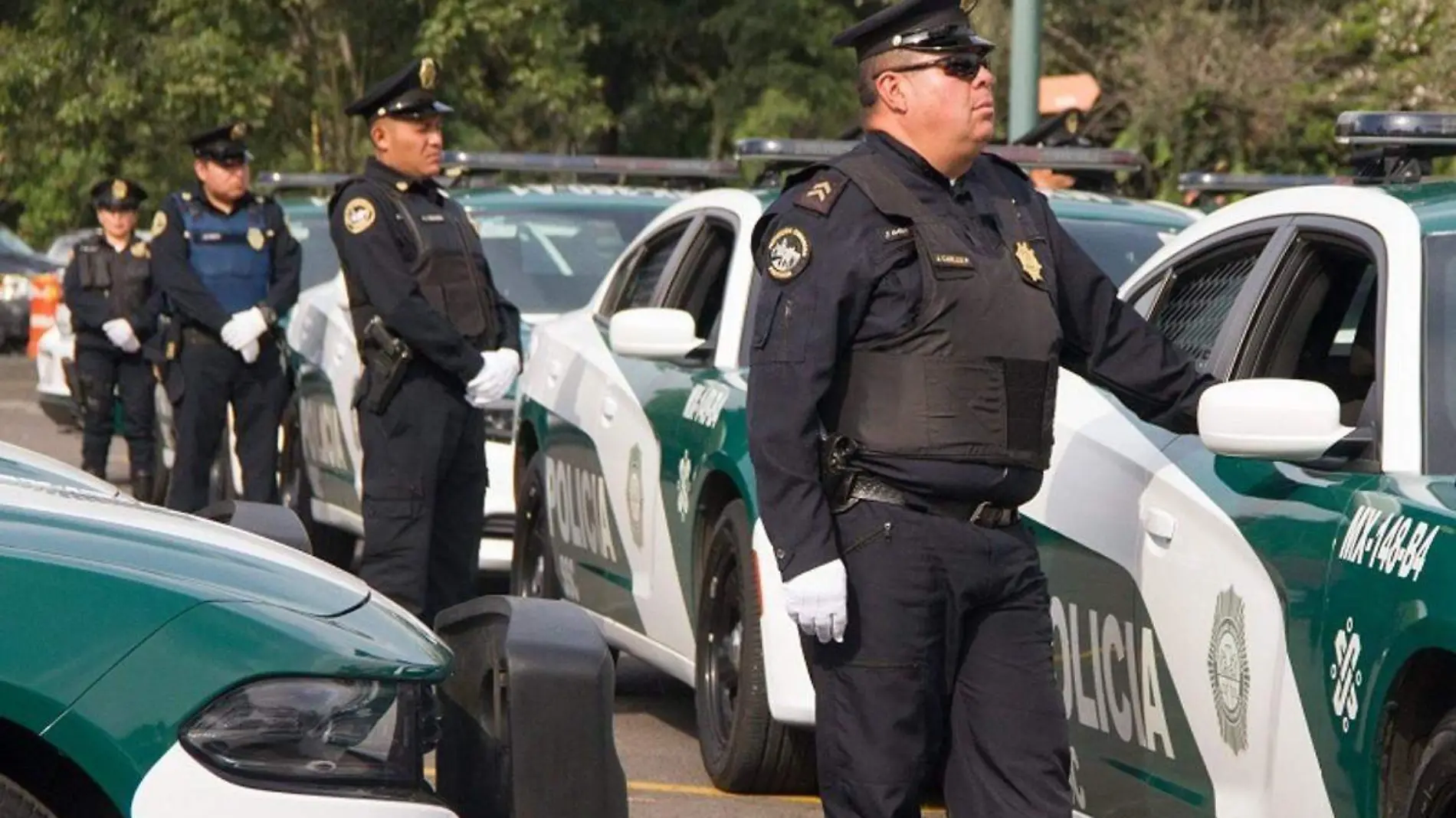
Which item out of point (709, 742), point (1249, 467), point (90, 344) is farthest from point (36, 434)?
point (1249, 467)

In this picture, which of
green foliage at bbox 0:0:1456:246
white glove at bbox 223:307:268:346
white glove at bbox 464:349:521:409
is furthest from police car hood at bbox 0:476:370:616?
green foliage at bbox 0:0:1456:246

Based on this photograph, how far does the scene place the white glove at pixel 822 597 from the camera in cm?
494

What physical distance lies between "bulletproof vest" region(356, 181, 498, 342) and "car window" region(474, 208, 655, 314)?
3.39 meters

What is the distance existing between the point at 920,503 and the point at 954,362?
247 millimetres

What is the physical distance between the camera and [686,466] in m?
8.12

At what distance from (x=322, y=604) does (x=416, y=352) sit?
4210 mm

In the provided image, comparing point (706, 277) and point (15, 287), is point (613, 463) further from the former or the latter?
point (15, 287)

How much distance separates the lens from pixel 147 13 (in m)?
30.5

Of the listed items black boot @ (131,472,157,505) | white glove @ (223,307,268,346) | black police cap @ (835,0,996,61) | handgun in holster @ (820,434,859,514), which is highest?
black police cap @ (835,0,996,61)

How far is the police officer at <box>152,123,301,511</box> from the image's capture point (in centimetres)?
1184

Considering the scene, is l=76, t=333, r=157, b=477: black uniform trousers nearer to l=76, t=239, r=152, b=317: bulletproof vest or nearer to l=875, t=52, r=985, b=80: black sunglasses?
l=76, t=239, r=152, b=317: bulletproof vest

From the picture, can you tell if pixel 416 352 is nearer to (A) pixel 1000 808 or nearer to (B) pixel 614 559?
(B) pixel 614 559

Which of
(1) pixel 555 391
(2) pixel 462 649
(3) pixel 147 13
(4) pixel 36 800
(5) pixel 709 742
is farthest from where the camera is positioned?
(3) pixel 147 13

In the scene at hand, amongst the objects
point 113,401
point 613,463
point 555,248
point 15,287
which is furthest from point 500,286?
point 15,287
